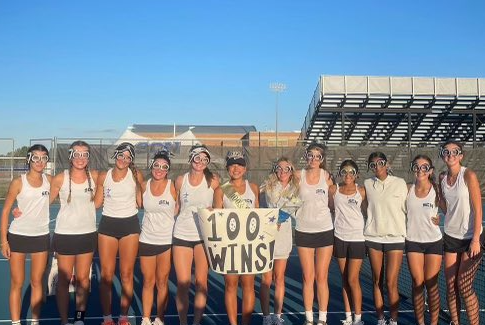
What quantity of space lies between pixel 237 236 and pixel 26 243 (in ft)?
7.12

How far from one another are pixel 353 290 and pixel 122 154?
2.83 m

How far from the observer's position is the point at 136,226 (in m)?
5.13

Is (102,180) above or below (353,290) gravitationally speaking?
above

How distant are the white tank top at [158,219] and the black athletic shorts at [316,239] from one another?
4.46 feet

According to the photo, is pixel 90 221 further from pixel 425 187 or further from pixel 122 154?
pixel 425 187

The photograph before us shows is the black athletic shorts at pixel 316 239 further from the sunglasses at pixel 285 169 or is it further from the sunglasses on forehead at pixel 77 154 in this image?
the sunglasses on forehead at pixel 77 154

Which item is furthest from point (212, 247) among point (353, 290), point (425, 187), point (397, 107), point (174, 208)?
point (397, 107)

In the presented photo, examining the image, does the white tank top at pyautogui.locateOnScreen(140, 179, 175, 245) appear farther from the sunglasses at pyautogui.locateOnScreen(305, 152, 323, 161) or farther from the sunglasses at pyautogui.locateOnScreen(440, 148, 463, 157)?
the sunglasses at pyautogui.locateOnScreen(440, 148, 463, 157)

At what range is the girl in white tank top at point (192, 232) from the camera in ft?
16.1

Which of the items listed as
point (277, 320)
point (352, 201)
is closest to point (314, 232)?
point (352, 201)

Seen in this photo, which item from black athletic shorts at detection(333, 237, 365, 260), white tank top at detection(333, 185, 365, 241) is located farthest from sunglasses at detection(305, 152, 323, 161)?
black athletic shorts at detection(333, 237, 365, 260)

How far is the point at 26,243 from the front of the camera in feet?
15.9

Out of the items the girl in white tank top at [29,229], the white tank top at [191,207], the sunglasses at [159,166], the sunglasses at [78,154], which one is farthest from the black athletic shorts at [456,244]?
the girl in white tank top at [29,229]

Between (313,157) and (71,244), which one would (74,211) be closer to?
(71,244)
